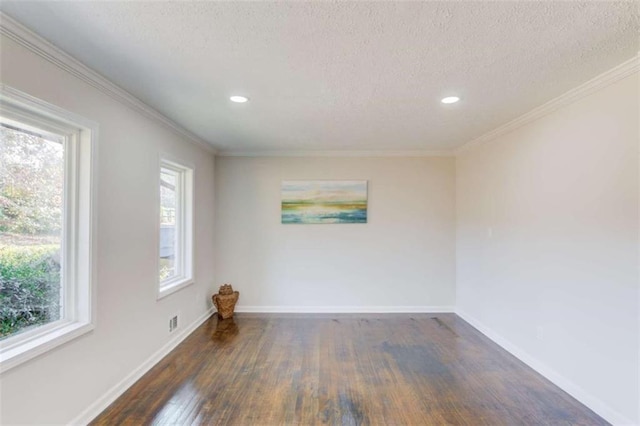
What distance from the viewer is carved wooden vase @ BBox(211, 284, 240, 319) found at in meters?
4.53

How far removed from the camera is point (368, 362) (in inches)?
126

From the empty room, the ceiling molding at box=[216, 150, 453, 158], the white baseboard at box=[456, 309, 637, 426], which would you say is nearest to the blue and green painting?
the ceiling molding at box=[216, 150, 453, 158]

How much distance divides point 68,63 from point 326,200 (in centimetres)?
341

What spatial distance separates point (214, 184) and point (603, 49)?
14.6 ft

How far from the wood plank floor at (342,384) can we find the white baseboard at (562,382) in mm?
62

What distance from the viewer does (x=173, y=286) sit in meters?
3.64

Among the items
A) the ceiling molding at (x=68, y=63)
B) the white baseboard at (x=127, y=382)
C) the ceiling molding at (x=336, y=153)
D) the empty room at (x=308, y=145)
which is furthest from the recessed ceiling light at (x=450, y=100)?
the white baseboard at (x=127, y=382)

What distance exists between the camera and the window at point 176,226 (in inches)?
145

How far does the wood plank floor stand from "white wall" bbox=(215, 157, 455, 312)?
0.89m

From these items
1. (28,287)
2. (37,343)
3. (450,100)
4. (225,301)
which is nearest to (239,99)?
(450,100)

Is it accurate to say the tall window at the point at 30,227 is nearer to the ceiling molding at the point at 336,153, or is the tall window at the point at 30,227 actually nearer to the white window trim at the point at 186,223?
the white window trim at the point at 186,223

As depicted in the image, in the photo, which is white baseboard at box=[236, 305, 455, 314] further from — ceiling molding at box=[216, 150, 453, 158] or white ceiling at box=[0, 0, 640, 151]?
white ceiling at box=[0, 0, 640, 151]

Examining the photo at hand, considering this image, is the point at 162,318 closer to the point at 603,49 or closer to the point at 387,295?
the point at 387,295

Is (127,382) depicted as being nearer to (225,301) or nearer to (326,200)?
(225,301)
